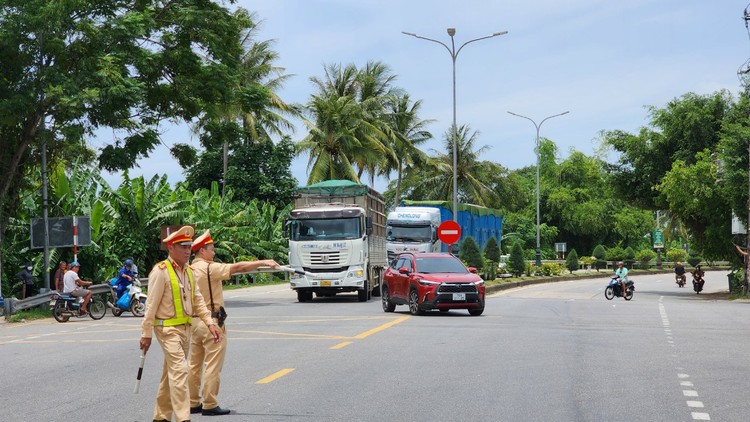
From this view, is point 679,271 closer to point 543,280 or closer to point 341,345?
point 543,280

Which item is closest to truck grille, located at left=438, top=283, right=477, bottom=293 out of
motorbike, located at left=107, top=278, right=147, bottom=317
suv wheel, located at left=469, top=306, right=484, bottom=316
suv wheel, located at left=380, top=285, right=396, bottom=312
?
suv wheel, located at left=469, top=306, right=484, bottom=316

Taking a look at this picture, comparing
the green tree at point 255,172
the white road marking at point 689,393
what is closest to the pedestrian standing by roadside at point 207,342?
the white road marking at point 689,393

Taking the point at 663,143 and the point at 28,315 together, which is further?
the point at 663,143

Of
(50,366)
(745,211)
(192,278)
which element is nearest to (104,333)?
(50,366)

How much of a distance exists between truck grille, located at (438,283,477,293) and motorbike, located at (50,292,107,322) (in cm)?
905

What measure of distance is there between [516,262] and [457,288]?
3058 cm

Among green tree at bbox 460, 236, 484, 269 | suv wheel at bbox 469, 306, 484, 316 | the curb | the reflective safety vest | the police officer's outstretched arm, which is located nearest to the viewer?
the reflective safety vest

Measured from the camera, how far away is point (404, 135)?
234ft

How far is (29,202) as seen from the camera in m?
33.2

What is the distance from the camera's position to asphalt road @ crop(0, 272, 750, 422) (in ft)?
31.8

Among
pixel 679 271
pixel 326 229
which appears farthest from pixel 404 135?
pixel 326 229

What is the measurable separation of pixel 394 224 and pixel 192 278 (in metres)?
38.3

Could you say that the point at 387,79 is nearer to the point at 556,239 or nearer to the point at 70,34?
the point at 556,239

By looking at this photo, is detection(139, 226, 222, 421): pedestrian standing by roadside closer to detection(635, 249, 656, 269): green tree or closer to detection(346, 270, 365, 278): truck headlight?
detection(346, 270, 365, 278): truck headlight
